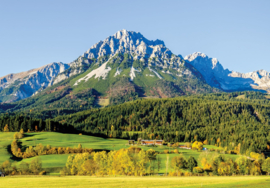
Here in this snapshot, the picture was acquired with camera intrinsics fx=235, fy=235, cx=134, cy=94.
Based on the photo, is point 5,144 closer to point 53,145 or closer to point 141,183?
point 53,145

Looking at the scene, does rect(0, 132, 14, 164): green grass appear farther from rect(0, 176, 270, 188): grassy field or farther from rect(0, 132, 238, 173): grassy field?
rect(0, 176, 270, 188): grassy field

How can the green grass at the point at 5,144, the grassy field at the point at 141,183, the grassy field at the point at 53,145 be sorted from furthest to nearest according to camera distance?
the green grass at the point at 5,144 → the grassy field at the point at 53,145 → the grassy field at the point at 141,183

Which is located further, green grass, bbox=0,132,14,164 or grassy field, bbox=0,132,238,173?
green grass, bbox=0,132,14,164

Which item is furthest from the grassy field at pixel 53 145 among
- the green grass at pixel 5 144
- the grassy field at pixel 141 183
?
the grassy field at pixel 141 183

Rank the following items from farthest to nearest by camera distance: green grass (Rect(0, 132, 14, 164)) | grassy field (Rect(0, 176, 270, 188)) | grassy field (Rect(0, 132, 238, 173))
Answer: green grass (Rect(0, 132, 14, 164)), grassy field (Rect(0, 132, 238, 173)), grassy field (Rect(0, 176, 270, 188))

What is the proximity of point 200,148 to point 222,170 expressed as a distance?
8122 cm

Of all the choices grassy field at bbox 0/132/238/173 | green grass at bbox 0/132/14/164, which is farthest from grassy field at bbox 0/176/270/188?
green grass at bbox 0/132/14/164

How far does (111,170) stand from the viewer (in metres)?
97.4

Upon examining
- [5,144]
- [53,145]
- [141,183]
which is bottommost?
[53,145]

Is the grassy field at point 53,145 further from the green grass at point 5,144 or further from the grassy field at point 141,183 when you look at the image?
the grassy field at point 141,183

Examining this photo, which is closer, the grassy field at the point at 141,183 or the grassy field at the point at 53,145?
the grassy field at the point at 141,183

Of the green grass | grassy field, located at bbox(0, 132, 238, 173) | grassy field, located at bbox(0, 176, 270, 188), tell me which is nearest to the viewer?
grassy field, located at bbox(0, 176, 270, 188)

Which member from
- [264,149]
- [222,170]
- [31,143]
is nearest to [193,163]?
[222,170]

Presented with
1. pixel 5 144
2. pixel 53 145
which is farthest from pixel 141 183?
pixel 5 144
